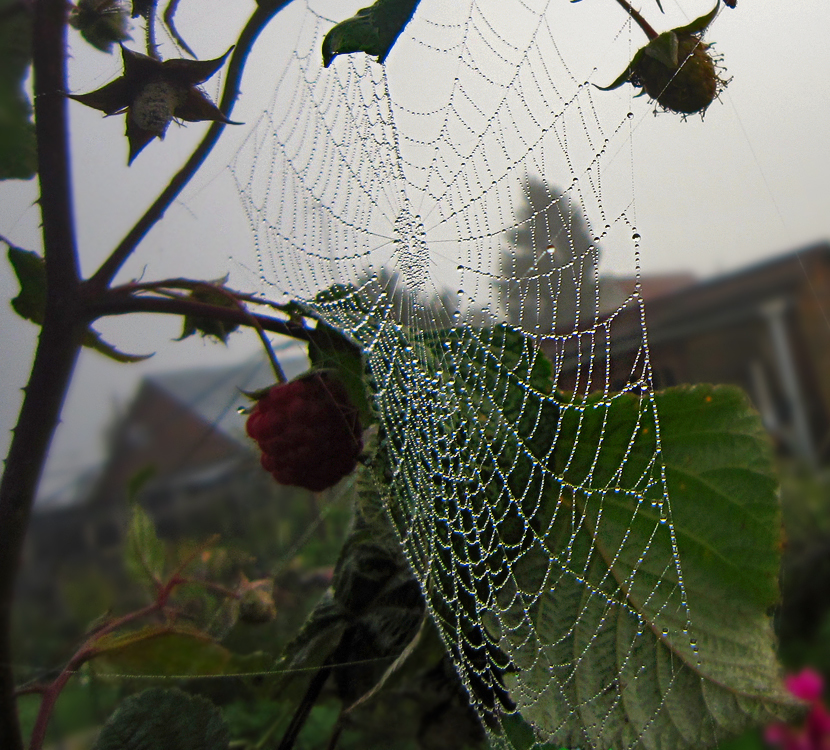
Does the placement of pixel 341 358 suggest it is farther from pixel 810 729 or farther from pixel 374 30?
pixel 810 729

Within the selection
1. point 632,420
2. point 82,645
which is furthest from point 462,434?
point 82,645

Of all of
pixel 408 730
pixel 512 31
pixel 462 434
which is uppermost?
pixel 512 31

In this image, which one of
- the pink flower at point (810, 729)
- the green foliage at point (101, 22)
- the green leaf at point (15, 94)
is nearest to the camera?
the green leaf at point (15, 94)

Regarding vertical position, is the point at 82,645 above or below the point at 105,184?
below

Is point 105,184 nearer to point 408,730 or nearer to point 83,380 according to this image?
point 83,380

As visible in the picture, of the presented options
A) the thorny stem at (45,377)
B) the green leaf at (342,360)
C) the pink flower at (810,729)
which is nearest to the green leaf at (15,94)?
the thorny stem at (45,377)

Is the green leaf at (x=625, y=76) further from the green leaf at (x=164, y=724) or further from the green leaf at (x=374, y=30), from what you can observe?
the green leaf at (x=164, y=724)
